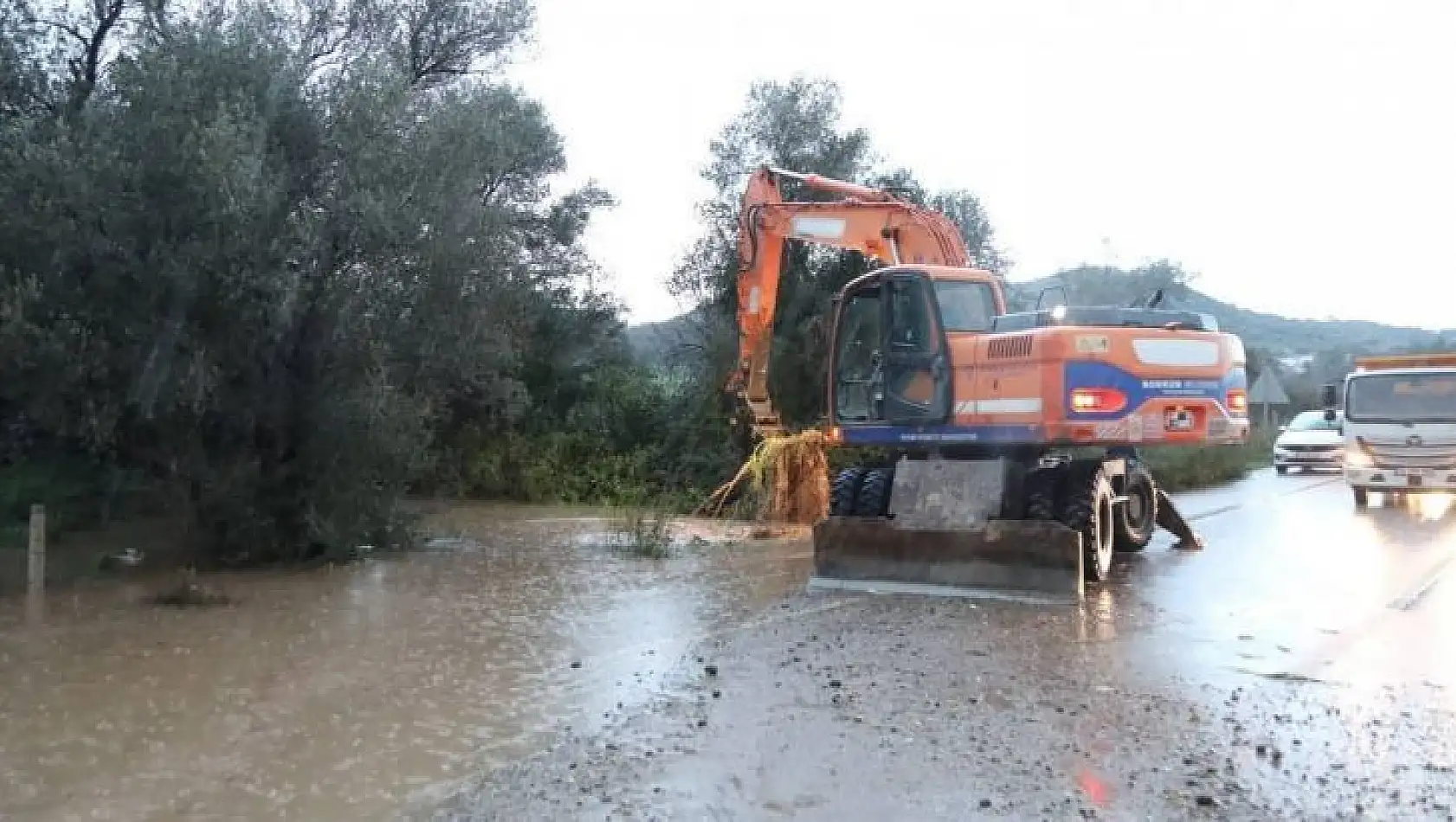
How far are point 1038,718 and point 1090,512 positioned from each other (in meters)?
5.27

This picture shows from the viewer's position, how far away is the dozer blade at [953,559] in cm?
1016

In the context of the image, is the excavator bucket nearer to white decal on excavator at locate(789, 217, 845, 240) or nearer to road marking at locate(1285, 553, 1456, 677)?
road marking at locate(1285, 553, 1456, 677)

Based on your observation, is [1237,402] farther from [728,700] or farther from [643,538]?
[728,700]

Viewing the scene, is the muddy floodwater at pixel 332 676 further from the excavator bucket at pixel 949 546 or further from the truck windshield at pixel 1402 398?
the truck windshield at pixel 1402 398

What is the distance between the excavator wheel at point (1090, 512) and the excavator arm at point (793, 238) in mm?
3844

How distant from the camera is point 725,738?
6133mm

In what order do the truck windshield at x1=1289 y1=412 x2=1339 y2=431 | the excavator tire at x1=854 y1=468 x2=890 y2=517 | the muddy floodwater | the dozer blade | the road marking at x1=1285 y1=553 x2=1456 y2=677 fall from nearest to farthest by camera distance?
the muddy floodwater → the road marking at x1=1285 y1=553 x2=1456 y2=677 → the dozer blade → the excavator tire at x1=854 y1=468 x2=890 y2=517 → the truck windshield at x1=1289 y1=412 x2=1339 y2=431

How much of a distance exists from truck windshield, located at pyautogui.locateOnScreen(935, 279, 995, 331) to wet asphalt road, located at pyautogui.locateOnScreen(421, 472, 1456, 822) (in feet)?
10.3

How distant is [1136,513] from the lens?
A: 45.8ft

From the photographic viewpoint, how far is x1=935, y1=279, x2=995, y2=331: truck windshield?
39.4 ft

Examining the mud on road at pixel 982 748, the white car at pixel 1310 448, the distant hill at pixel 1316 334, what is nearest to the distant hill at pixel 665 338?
the white car at pixel 1310 448

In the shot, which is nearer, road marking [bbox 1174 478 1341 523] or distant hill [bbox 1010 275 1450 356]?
road marking [bbox 1174 478 1341 523]

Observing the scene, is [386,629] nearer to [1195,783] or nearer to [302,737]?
[302,737]

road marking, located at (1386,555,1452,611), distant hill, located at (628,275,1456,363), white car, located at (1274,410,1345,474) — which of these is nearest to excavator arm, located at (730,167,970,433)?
road marking, located at (1386,555,1452,611)
